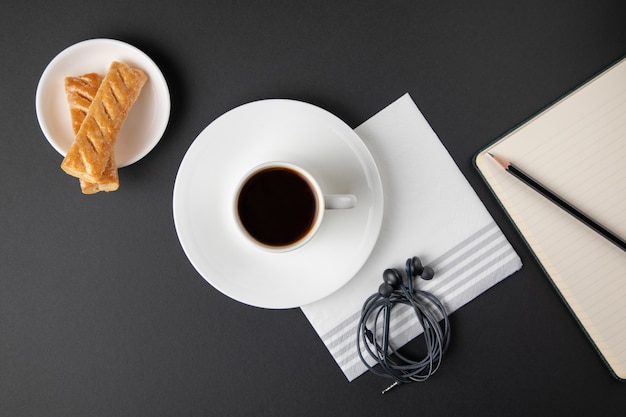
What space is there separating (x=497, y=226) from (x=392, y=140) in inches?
10.5

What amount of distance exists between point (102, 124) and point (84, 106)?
6 cm

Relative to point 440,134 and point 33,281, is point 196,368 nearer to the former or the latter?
point 33,281

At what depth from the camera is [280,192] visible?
81 cm

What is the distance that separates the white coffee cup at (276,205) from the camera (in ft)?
2.59

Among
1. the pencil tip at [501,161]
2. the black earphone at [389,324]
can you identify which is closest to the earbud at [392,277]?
the black earphone at [389,324]

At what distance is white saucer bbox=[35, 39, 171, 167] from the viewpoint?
34.8 inches

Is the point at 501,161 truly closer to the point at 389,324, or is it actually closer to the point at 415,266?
the point at 415,266

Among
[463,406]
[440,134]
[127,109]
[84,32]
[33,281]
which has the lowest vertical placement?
[463,406]

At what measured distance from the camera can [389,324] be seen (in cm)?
91

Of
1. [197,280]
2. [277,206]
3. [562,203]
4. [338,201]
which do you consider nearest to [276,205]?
[277,206]

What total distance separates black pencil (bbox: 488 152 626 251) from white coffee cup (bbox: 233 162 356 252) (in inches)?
15.3

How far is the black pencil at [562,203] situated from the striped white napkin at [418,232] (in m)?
0.08

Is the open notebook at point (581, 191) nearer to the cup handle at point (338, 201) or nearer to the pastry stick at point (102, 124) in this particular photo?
the cup handle at point (338, 201)

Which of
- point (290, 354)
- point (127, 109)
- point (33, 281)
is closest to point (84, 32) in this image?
point (127, 109)
